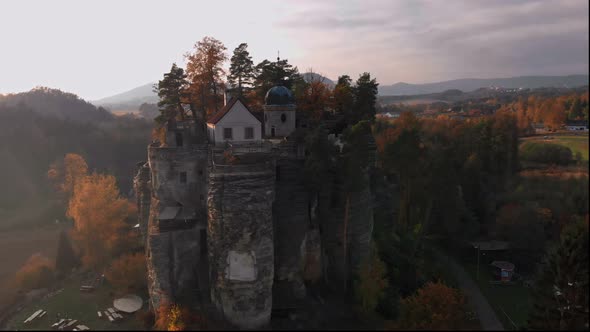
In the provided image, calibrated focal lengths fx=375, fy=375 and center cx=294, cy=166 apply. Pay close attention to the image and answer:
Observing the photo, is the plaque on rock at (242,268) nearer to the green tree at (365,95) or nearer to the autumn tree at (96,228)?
the green tree at (365,95)

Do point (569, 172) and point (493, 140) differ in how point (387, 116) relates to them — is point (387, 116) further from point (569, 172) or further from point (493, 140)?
point (569, 172)

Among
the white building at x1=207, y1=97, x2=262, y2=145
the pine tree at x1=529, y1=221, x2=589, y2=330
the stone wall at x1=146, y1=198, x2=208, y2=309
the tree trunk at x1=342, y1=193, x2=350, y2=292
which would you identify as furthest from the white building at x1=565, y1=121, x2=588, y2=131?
the stone wall at x1=146, y1=198, x2=208, y2=309

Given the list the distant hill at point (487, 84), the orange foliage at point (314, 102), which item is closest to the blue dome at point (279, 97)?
the orange foliage at point (314, 102)

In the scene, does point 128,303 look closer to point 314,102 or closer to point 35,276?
point 35,276

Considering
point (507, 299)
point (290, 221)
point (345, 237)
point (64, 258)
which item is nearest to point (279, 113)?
point (290, 221)

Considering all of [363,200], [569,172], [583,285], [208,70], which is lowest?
[583,285]

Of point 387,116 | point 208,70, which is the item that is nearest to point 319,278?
point 208,70
